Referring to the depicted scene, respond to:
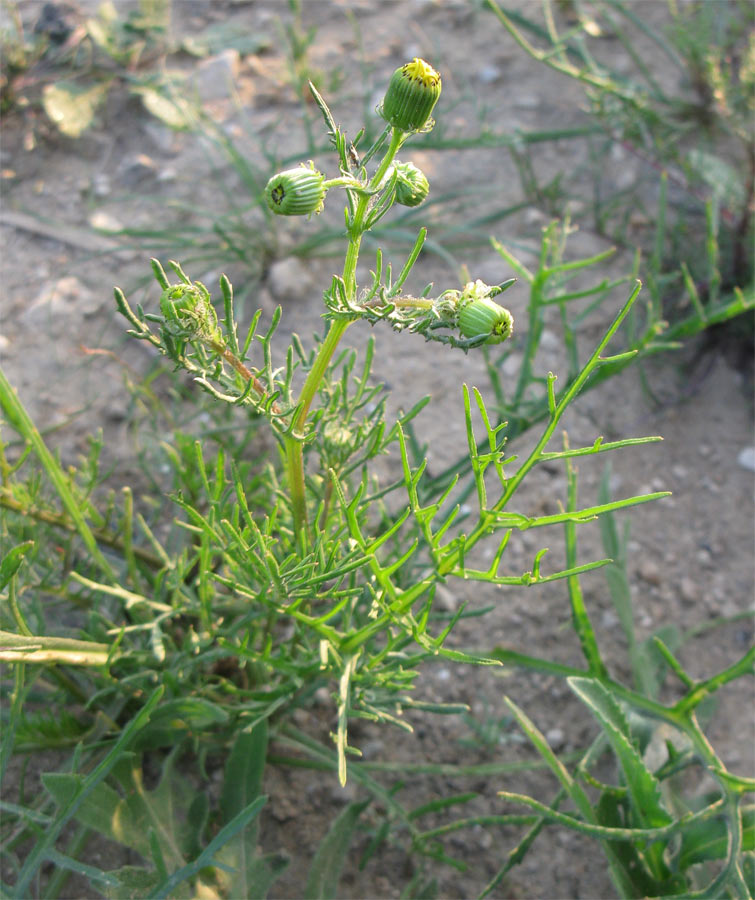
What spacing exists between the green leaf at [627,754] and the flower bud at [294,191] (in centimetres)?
77

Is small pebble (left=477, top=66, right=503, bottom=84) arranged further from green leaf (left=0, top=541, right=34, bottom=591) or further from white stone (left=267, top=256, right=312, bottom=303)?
green leaf (left=0, top=541, right=34, bottom=591)

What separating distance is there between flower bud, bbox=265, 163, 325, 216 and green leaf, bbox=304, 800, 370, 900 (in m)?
0.86

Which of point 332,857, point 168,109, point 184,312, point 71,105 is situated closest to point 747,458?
point 332,857

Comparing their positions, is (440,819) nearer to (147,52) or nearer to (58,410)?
(58,410)

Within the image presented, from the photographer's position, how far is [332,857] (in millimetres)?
1177

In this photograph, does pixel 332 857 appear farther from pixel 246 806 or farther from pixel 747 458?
pixel 747 458

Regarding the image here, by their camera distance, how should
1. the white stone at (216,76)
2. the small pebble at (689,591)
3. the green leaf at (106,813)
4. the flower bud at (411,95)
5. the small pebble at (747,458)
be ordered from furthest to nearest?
the white stone at (216,76)
the small pebble at (747,458)
the small pebble at (689,591)
the green leaf at (106,813)
the flower bud at (411,95)

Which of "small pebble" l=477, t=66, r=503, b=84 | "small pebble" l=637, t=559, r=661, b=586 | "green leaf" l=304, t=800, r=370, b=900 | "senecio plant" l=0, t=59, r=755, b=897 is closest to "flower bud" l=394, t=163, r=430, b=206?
"senecio plant" l=0, t=59, r=755, b=897

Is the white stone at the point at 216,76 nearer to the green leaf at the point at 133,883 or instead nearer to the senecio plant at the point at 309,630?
the senecio plant at the point at 309,630

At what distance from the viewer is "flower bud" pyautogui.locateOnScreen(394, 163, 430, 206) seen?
0.78m

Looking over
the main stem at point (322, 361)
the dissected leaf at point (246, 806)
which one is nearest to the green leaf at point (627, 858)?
the dissected leaf at point (246, 806)

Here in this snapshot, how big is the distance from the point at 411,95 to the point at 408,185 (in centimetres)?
8

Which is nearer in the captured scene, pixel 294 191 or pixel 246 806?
pixel 294 191

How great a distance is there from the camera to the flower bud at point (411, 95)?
72cm
